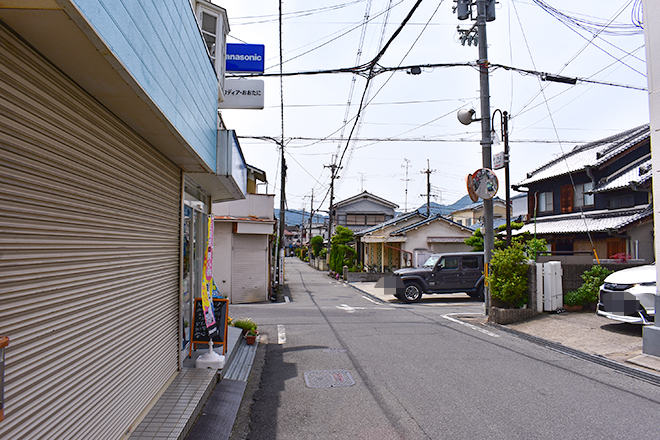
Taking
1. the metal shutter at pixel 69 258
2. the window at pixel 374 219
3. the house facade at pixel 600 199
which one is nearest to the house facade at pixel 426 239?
the house facade at pixel 600 199

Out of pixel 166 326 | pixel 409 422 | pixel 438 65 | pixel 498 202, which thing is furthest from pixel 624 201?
pixel 498 202

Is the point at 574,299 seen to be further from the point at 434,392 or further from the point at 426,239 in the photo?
the point at 426,239

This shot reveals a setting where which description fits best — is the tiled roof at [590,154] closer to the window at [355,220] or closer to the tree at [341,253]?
the tree at [341,253]

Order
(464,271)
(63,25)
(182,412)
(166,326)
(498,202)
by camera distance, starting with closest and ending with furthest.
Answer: (63,25), (182,412), (166,326), (464,271), (498,202)

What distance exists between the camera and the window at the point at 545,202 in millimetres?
22812

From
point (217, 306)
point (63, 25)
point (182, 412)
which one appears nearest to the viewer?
point (63, 25)

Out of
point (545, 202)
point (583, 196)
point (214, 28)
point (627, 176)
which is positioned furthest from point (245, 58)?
point (545, 202)

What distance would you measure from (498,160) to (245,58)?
723cm

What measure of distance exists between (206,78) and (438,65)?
695 centimetres

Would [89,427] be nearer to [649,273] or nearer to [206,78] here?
[206,78]

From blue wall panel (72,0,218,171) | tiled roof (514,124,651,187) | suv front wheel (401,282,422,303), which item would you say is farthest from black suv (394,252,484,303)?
blue wall panel (72,0,218,171)

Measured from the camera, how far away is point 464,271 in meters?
18.0

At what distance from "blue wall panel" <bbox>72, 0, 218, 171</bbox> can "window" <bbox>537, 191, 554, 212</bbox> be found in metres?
21.1

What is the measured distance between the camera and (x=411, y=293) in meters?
17.7
